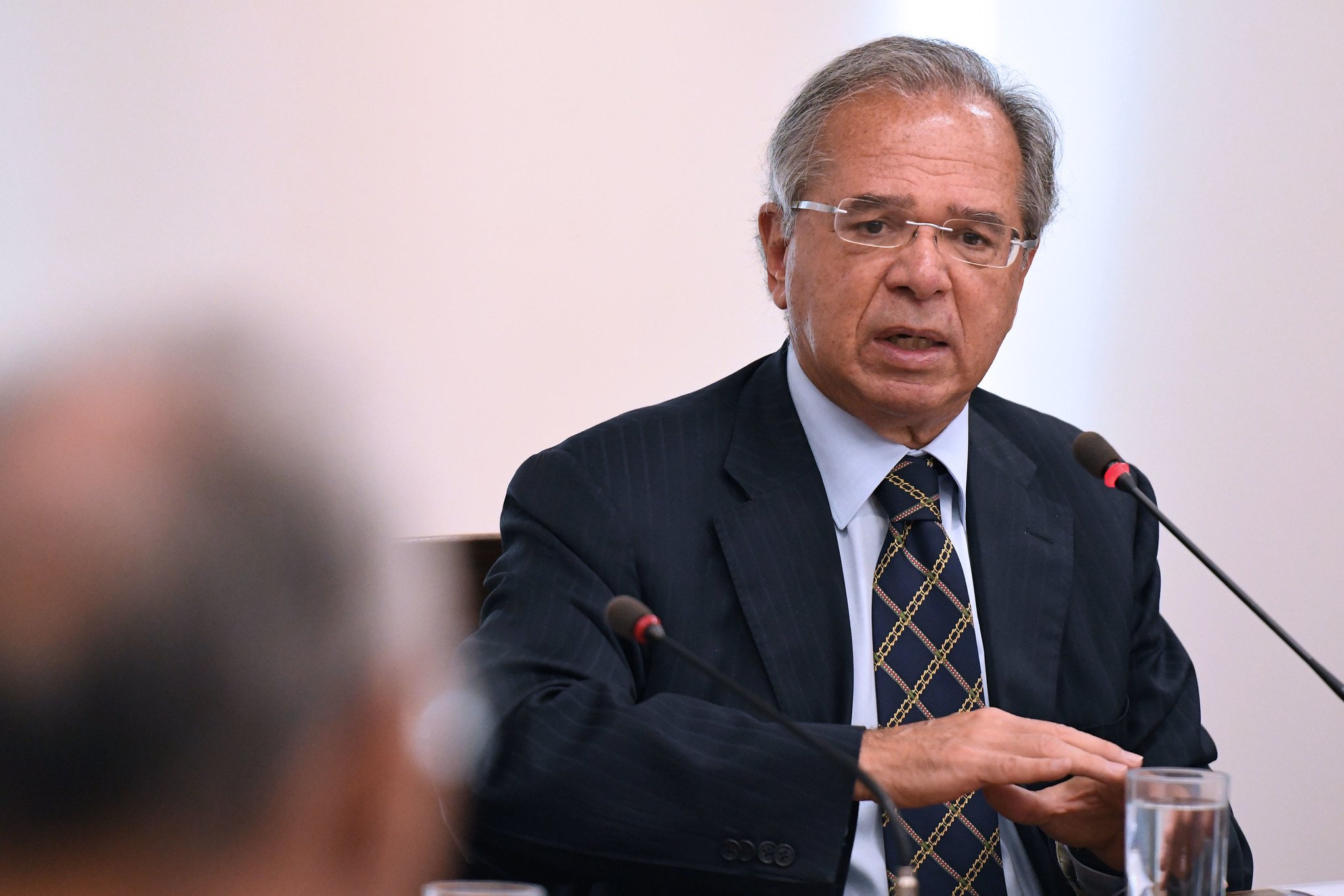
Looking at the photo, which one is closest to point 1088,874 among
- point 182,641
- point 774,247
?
point 774,247

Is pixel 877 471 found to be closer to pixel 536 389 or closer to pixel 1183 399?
pixel 536 389

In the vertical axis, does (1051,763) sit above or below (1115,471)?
below

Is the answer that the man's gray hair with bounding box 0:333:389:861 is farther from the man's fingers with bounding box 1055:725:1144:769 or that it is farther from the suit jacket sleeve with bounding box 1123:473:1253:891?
the suit jacket sleeve with bounding box 1123:473:1253:891

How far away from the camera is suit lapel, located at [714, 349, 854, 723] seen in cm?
169

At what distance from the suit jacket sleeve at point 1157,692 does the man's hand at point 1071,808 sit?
1.07 ft

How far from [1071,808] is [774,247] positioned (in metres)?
0.92

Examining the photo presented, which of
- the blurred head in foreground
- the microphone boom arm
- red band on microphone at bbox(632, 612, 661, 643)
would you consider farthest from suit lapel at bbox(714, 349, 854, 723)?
the blurred head in foreground

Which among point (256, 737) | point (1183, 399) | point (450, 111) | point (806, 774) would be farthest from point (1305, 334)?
point (256, 737)

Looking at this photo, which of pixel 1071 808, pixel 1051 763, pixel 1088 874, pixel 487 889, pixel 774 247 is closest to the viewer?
pixel 487 889

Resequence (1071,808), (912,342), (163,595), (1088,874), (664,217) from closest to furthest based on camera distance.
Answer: (163,595), (1071,808), (1088,874), (912,342), (664,217)

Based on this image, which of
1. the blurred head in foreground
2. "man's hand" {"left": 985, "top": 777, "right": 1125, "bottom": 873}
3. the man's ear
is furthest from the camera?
the man's ear

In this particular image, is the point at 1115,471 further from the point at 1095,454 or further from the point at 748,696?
the point at 748,696

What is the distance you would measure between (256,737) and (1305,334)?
3.08m

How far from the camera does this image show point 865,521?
5.93ft
